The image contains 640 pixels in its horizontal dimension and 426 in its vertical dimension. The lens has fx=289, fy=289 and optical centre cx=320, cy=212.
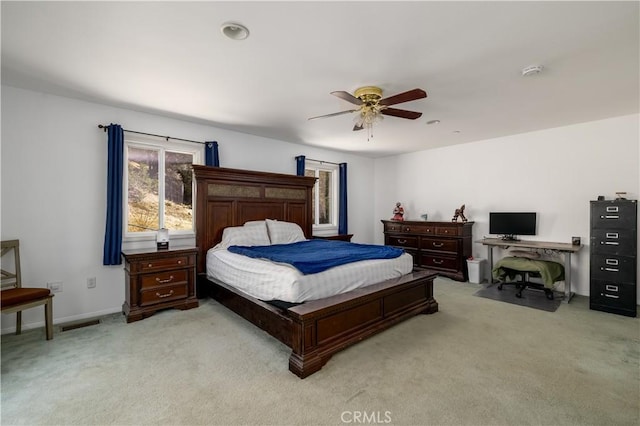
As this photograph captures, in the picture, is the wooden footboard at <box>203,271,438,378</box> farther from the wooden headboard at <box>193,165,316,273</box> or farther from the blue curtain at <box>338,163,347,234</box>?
the blue curtain at <box>338,163,347,234</box>

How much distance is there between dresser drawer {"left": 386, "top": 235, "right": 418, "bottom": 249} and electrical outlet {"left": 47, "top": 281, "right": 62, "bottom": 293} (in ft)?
17.3

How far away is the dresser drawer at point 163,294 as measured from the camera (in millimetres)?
3381

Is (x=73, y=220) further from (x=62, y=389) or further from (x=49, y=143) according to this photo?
(x=62, y=389)

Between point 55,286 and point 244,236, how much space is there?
2163 millimetres

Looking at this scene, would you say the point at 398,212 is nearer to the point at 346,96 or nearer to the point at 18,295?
the point at 346,96

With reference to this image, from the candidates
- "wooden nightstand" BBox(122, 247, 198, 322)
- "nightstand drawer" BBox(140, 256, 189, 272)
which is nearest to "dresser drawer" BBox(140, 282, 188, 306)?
"wooden nightstand" BBox(122, 247, 198, 322)

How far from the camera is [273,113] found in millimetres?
3824

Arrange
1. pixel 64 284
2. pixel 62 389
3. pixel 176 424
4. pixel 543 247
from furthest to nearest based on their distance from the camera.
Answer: pixel 543 247 → pixel 64 284 → pixel 62 389 → pixel 176 424

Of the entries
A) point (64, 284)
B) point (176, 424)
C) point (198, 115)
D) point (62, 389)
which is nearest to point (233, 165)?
point (198, 115)

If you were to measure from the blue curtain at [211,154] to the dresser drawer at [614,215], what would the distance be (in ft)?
16.9

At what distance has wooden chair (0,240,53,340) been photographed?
2.56 metres

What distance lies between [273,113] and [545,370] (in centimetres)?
382

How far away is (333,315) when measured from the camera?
8.16 ft

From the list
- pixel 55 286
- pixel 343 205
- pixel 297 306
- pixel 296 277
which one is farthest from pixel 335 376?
pixel 343 205
